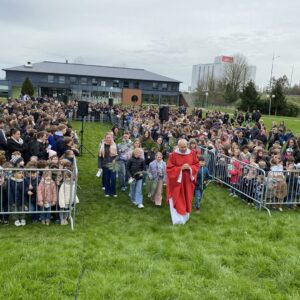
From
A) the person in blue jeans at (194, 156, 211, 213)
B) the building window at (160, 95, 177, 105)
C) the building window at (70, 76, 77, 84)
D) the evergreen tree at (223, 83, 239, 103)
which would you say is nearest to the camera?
the person in blue jeans at (194, 156, 211, 213)

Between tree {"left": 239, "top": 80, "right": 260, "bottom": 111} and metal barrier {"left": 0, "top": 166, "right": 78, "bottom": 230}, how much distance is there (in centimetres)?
4941

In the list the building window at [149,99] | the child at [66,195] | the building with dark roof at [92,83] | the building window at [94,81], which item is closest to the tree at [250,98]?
the building with dark roof at [92,83]

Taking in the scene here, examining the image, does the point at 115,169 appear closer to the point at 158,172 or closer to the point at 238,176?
the point at 158,172

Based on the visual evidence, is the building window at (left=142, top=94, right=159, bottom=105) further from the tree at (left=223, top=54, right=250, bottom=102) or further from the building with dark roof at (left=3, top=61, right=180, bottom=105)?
the tree at (left=223, top=54, right=250, bottom=102)

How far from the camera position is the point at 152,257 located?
21.2 ft

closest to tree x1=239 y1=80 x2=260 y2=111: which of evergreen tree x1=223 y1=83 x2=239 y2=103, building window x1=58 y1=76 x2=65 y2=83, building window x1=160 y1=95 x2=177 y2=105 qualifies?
evergreen tree x1=223 y1=83 x2=239 y2=103

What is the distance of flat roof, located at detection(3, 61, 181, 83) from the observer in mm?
66375

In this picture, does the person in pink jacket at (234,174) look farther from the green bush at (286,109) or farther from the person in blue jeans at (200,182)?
the green bush at (286,109)

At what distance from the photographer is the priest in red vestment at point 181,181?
8.45m

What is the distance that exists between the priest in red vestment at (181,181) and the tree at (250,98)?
47851 mm

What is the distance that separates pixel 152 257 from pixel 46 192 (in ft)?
9.01

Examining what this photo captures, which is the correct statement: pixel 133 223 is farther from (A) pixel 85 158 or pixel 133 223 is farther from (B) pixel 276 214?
(A) pixel 85 158

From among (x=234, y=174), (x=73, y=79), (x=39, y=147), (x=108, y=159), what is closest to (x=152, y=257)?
(x=108, y=159)

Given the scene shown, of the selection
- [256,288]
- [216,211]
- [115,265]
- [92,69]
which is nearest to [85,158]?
[216,211]
